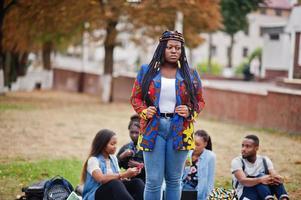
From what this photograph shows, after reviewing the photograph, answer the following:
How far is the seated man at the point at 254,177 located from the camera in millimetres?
6879

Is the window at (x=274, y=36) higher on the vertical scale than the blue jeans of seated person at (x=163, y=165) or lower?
higher

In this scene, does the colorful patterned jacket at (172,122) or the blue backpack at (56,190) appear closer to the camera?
the colorful patterned jacket at (172,122)

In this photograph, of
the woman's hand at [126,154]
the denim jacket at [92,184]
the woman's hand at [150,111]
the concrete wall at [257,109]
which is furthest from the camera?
the concrete wall at [257,109]

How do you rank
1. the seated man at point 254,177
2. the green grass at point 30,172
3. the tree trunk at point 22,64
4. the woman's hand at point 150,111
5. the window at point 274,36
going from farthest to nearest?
the window at point 274,36, the tree trunk at point 22,64, the green grass at point 30,172, the seated man at point 254,177, the woman's hand at point 150,111

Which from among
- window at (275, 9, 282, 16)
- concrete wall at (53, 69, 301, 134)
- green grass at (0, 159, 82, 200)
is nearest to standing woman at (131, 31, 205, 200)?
green grass at (0, 159, 82, 200)

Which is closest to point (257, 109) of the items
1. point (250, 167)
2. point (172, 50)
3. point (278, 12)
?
point (250, 167)

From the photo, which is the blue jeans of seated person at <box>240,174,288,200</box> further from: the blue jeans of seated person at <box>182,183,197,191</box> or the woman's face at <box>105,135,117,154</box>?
the woman's face at <box>105,135,117,154</box>

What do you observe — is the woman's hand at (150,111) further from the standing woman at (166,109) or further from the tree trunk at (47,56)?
the tree trunk at (47,56)

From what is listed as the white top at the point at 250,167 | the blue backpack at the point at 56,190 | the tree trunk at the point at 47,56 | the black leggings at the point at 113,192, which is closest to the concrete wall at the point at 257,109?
the white top at the point at 250,167

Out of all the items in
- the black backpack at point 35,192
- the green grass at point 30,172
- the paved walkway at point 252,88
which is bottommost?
the green grass at point 30,172

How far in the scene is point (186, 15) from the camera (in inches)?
966

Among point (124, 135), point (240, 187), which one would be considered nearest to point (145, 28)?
point (124, 135)

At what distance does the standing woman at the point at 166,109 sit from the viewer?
5.67 metres

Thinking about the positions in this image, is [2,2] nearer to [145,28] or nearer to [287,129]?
[145,28]
